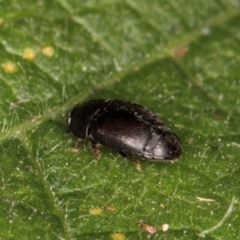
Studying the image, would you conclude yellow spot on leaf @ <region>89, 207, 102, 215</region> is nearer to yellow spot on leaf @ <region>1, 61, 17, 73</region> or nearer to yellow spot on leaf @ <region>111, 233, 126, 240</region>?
yellow spot on leaf @ <region>111, 233, 126, 240</region>

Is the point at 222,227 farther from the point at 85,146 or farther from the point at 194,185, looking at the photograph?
the point at 85,146

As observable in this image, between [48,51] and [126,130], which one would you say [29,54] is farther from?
[126,130]

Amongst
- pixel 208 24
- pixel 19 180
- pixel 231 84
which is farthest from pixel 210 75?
pixel 19 180

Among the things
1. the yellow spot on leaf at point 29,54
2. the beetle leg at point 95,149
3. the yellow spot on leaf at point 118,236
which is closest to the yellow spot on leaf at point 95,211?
the yellow spot on leaf at point 118,236

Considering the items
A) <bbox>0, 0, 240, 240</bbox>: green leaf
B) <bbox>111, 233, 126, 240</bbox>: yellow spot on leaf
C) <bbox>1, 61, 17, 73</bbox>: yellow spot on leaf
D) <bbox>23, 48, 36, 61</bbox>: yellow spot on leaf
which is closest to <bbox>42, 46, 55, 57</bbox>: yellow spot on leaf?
<bbox>0, 0, 240, 240</bbox>: green leaf

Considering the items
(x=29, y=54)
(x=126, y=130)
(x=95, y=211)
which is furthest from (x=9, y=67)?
(x=95, y=211)

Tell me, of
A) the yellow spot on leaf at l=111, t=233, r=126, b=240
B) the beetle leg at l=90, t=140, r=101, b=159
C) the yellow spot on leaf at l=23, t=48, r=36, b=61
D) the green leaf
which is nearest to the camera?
the yellow spot on leaf at l=111, t=233, r=126, b=240
